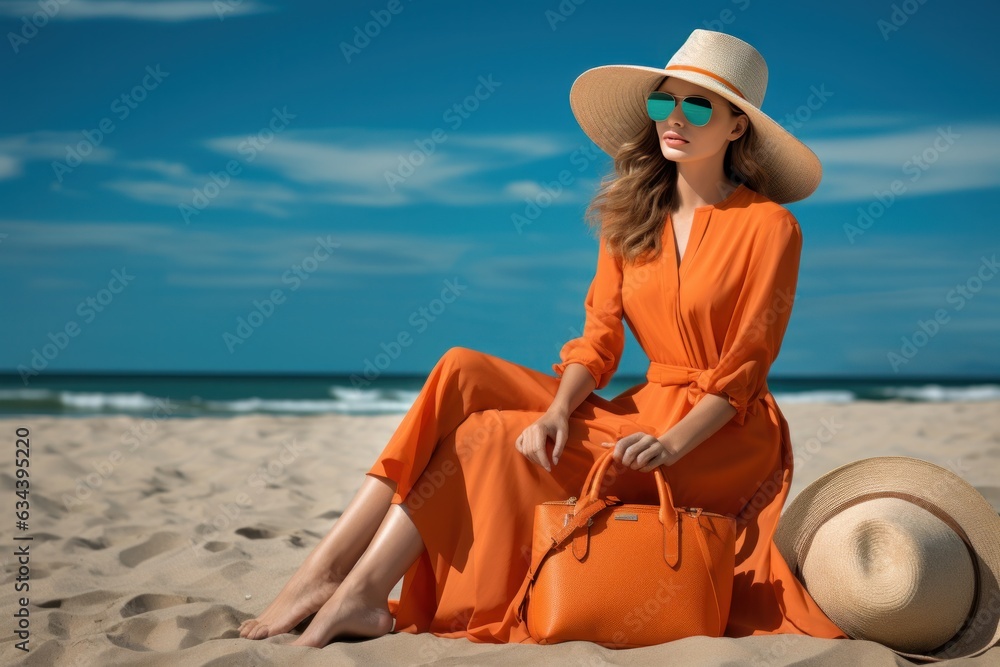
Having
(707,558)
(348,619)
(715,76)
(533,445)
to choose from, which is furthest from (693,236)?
(348,619)

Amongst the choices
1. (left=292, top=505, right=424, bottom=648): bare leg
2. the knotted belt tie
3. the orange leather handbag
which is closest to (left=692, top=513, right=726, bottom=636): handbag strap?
the orange leather handbag

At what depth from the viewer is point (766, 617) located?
2912 mm

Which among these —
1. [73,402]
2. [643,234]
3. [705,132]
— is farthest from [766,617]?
[73,402]

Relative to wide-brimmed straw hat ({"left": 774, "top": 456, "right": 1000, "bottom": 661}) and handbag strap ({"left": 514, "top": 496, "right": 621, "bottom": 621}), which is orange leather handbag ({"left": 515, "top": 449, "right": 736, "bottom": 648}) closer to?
handbag strap ({"left": 514, "top": 496, "right": 621, "bottom": 621})

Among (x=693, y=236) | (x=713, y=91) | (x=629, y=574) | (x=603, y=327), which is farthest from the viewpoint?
(x=603, y=327)

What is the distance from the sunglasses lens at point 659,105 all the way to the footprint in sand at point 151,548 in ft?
9.56

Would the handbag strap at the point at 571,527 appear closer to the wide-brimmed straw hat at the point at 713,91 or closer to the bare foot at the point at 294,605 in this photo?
the bare foot at the point at 294,605

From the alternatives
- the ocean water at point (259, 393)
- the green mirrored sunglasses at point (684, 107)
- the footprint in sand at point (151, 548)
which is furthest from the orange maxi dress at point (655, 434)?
the ocean water at point (259, 393)

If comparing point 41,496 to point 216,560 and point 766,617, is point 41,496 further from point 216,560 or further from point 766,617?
point 766,617

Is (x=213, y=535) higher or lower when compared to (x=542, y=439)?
lower

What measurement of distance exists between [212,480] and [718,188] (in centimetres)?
446

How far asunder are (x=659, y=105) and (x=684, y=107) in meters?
0.08

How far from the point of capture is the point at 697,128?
3229mm

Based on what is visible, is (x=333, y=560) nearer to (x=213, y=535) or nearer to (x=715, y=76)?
(x=213, y=535)
